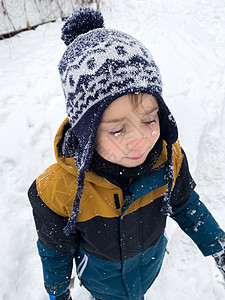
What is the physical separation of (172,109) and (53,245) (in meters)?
2.26

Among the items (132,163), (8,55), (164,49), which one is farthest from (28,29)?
(132,163)

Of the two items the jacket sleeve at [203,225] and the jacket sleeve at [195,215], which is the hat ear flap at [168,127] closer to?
the jacket sleeve at [195,215]

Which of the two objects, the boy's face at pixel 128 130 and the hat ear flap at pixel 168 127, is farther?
the hat ear flap at pixel 168 127

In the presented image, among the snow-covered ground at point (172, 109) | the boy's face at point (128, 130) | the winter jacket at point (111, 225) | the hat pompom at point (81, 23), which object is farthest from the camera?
the snow-covered ground at point (172, 109)

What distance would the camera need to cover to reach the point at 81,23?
1.16 m

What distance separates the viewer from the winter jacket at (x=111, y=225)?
1.04m

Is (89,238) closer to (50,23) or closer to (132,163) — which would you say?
(132,163)

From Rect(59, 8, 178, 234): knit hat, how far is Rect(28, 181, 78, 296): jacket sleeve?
8 centimetres

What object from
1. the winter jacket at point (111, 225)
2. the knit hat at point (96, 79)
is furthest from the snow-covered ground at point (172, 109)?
the knit hat at point (96, 79)

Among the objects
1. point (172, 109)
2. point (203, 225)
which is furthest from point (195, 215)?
point (172, 109)

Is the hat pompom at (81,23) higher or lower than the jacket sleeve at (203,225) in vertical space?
higher

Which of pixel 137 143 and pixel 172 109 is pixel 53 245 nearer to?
pixel 137 143

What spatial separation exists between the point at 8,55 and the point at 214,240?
13.6 ft

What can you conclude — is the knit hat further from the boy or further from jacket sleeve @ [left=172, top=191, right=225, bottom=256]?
jacket sleeve @ [left=172, top=191, right=225, bottom=256]
